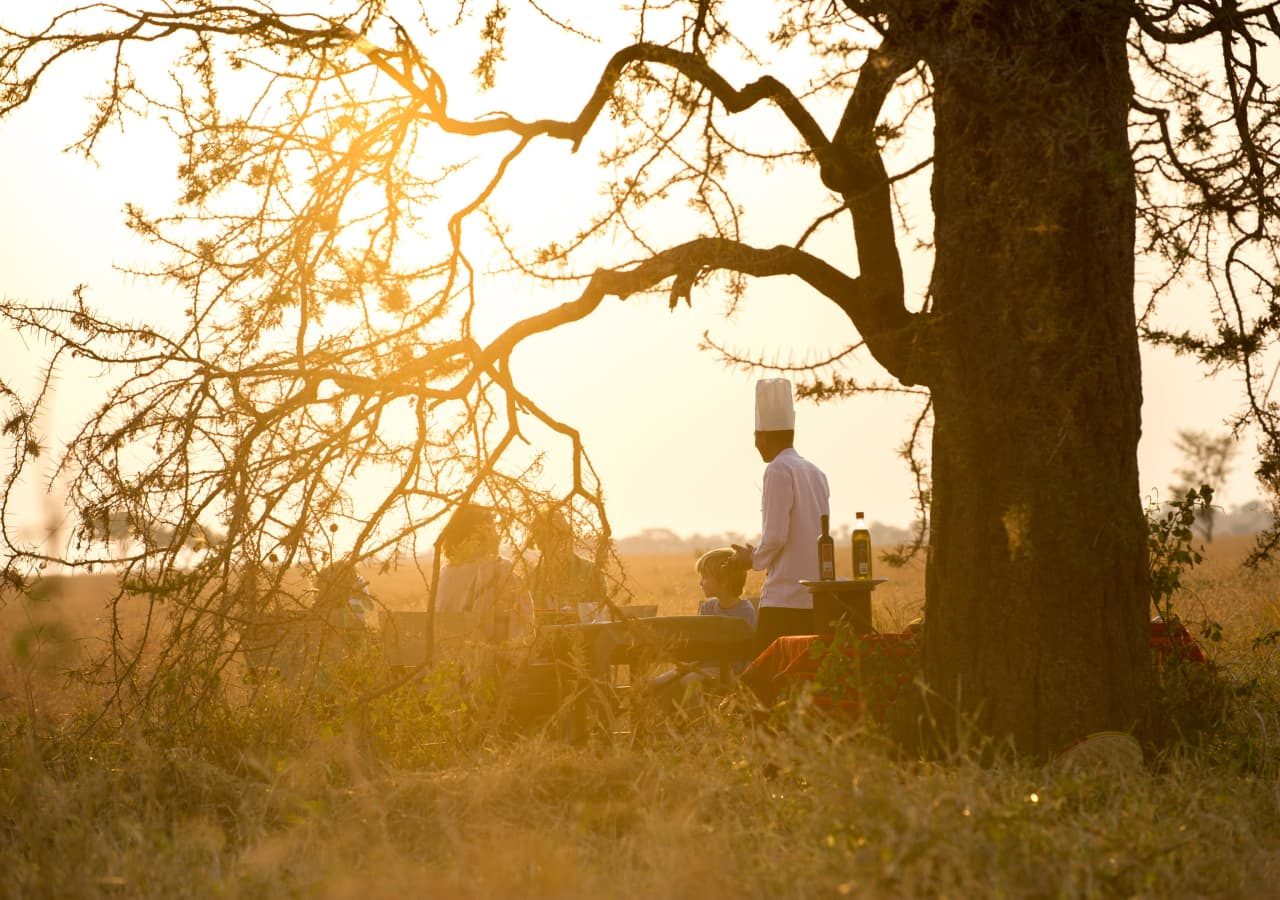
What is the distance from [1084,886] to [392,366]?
3607mm

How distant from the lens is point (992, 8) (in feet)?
19.2

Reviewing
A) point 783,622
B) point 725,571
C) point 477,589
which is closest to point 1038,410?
point 783,622

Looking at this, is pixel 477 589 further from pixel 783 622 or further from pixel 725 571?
pixel 783 622

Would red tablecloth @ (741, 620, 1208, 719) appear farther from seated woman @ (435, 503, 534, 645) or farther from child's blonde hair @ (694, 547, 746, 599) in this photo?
child's blonde hair @ (694, 547, 746, 599)

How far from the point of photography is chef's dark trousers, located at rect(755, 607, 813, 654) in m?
7.19

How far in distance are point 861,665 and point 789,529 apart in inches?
48.6

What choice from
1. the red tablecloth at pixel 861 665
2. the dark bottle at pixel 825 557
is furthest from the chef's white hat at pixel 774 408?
the red tablecloth at pixel 861 665

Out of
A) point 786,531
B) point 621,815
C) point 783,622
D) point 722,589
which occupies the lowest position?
point 621,815

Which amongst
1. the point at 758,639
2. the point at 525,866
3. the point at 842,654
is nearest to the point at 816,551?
→ the point at 758,639

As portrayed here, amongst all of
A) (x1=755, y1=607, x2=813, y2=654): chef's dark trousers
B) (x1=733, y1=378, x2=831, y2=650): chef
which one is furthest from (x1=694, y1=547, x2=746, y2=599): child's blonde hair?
(x1=755, y1=607, x2=813, y2=654): chef's dark trousers

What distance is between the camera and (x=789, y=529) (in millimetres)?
7129

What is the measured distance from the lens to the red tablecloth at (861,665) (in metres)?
5.84

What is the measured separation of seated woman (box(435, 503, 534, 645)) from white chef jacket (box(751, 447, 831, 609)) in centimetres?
125

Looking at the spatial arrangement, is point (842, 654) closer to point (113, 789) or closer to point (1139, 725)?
point (1139, 725)
